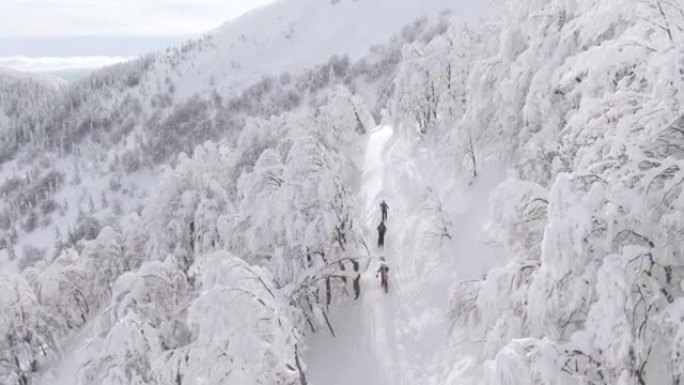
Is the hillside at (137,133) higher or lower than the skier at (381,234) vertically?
lower

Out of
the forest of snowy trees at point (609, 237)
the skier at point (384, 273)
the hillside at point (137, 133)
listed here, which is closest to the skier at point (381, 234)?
the skier at point (384, 273)

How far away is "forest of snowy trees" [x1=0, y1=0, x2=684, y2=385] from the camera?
7898 mm

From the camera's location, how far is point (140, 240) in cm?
2923

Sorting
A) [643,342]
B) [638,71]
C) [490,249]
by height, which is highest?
[638,71]

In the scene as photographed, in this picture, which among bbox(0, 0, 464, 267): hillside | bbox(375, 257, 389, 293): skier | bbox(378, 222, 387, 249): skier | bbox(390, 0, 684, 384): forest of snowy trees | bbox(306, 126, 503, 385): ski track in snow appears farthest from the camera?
bbox(0, 0, 464, 267): hillside

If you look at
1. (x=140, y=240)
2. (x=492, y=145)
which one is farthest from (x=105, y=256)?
(x=492, y=145)

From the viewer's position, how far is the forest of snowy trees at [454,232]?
790cm

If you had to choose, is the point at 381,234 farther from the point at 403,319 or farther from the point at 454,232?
the point at 403,319

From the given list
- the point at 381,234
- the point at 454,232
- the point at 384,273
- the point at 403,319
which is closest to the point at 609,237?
the point at 403,319

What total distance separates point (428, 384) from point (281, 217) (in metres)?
7.17

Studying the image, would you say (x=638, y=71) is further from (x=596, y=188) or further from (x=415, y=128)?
(x=415, y=128)

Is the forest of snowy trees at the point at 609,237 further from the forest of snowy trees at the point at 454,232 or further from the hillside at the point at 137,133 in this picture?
the hillside at the point at 137,133

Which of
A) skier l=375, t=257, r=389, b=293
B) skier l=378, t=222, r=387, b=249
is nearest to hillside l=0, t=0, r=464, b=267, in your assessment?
skier l=378, t=222, r=387, b=249

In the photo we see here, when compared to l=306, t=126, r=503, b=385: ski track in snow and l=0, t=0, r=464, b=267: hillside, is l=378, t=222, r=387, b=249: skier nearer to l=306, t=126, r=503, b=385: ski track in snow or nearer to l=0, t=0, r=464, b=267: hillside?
l=306, t=126, r=503, b=385: ski track in snow
